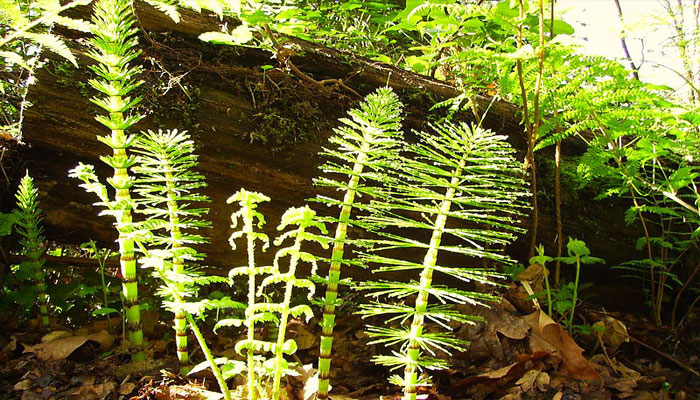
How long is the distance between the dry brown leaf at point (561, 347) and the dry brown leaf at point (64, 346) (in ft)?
6.67

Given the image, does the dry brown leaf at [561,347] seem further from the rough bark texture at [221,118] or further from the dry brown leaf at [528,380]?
the rough bark texture at [221,118]

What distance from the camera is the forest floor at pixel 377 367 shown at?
176 centimetres

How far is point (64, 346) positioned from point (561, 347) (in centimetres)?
231

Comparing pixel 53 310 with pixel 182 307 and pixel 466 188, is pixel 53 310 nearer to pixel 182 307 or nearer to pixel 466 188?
pixel 182 307

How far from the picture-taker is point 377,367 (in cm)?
219

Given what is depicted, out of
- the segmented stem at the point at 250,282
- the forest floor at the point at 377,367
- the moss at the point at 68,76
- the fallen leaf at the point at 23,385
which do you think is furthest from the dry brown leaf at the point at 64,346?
the moss at the point at 68,76

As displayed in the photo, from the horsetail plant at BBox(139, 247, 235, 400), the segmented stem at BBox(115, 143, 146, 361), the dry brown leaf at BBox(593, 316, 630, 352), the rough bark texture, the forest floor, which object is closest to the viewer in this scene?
the horsetail plant at BBox(139, 247, 235, 400)

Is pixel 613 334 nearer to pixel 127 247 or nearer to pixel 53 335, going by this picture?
pixel 127 247

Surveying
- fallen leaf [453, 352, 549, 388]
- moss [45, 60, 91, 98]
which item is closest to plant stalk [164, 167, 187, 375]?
moss [45, 60, 91, 98]

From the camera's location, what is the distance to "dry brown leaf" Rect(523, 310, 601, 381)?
6.68 feet

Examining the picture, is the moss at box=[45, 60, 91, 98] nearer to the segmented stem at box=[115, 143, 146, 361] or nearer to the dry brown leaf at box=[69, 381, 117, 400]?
the segmented stem at box=[115, 143, 146, 361]

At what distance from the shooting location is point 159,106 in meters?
2.41

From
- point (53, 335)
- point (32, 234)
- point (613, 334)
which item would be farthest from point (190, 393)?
point (613, 334)

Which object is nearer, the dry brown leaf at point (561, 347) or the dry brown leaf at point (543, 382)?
the dry brown leaf at point (543, 382)
